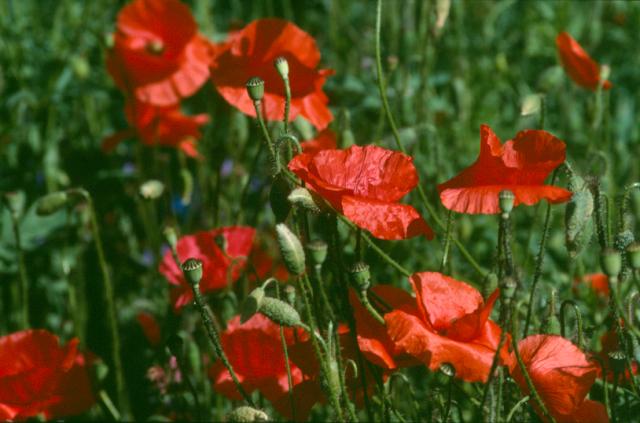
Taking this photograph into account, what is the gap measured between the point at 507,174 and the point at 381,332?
28 centimetres

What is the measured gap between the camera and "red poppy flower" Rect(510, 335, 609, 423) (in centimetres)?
118

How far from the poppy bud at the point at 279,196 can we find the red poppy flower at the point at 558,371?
0.37 metres

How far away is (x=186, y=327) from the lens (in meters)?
1.81

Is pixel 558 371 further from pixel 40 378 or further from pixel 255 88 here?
pixel 40 378

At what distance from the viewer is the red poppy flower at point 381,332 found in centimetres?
122

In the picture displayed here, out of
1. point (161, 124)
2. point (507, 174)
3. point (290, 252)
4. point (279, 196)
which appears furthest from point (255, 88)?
point (161, 124)

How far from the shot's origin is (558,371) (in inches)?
46.3

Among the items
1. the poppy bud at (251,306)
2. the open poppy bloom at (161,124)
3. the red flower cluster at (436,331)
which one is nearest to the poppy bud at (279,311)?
the poppy bud at (251,306)

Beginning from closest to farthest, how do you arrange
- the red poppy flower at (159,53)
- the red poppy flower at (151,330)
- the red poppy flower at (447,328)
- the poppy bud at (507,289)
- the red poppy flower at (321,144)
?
the poppy bud at (507,289), the red poppy flower at (447,328), the red poppy flower at (321,144), the red poppy flower at (151,330), the red poppy flower at (159,53)

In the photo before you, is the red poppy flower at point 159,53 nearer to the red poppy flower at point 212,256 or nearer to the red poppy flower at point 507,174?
the red poppy flower at point 212,256

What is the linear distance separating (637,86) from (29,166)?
6.36ft

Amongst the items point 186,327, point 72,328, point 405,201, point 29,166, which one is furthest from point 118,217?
point 405,201

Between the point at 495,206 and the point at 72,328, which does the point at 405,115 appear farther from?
the point at 495,206

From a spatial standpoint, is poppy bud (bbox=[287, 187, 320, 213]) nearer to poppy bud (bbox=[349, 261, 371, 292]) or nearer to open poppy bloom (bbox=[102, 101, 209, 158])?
poppy bud (bbox=[349, 261, 371, 292])
